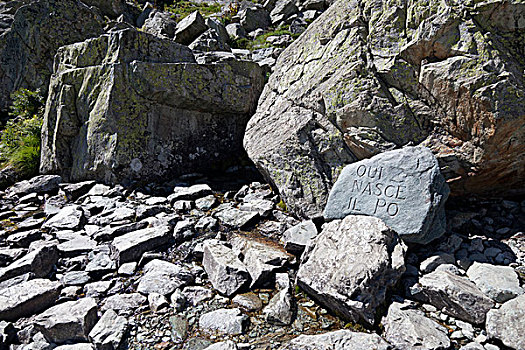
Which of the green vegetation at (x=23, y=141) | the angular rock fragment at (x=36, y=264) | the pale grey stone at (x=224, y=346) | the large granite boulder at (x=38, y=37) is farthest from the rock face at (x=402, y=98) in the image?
the large granite boulder at (x=38, y=37)

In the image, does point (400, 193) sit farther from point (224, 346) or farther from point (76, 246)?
point (76, 246)

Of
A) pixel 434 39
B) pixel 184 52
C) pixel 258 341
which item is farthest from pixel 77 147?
pixel 434 39

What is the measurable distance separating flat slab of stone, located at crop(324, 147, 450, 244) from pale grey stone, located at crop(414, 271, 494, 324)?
0.72m

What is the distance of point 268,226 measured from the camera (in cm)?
726

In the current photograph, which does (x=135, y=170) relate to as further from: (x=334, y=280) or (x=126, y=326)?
(x=334, y=280)

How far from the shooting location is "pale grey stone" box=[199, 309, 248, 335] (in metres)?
→ 4.70

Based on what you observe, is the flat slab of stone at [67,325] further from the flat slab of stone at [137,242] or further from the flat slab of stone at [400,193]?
the flat slab of stone at [400,193]

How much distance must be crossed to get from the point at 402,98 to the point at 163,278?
5.22 meters

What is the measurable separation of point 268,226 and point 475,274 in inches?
144

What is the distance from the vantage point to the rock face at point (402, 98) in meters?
5.73

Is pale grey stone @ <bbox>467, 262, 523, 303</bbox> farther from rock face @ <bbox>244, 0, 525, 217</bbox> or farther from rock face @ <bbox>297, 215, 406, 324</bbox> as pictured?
rock face @ <bbox>244, 0, 525, 217</bbox>

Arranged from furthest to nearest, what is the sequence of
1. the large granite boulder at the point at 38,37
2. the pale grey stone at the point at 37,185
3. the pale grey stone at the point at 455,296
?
the large granite boulder at the point at 38,37 → the pale grey stone at the point at 37,185 → the pale grey stone at the point at 455,296

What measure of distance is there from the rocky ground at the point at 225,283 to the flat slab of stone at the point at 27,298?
15mm

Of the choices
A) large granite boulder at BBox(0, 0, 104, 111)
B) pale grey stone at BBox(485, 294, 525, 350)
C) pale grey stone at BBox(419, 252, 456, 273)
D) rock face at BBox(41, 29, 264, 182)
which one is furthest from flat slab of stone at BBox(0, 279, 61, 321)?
large granite boulder at BBox(0, 0, 104, 111)
